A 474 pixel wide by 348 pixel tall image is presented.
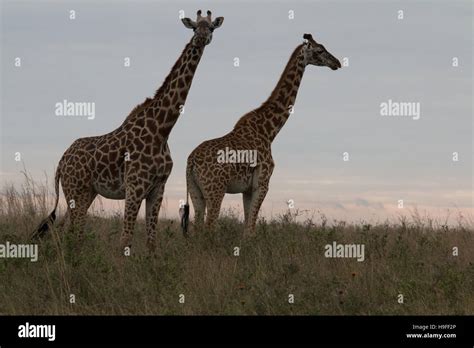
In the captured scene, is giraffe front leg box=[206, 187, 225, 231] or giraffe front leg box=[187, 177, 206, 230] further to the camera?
giraffe front leg box=[187, 177, 206, 230]

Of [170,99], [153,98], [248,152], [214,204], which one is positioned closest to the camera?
[170,99]

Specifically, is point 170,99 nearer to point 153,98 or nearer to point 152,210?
point 153,98

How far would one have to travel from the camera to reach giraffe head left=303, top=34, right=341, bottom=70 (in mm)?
15609

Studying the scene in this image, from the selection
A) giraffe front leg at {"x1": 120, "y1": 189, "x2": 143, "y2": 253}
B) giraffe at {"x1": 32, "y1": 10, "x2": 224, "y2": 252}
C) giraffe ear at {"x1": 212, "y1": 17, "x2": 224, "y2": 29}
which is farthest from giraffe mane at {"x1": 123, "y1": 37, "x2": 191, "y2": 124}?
giraffe front leg at {"x1": 120, "y1": 189, "x2": 143, "y2": 253}

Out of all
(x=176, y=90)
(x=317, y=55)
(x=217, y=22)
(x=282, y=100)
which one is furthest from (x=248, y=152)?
(x=217, y=22)

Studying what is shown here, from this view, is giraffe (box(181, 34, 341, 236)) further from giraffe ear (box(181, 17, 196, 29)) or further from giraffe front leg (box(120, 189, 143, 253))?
giraffe ear (box(181, 17, 196, 29))

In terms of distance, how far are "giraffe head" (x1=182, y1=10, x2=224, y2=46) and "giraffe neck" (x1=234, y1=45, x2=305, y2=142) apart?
3.31 metres

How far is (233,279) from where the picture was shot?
10.4 metres

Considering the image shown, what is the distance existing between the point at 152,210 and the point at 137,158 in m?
0.91

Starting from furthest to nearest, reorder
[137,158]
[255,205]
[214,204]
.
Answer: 1. [255,205]
2. [214,204]
3. [137,158]

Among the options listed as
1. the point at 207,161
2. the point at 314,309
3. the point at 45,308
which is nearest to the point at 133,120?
the point at 207,161

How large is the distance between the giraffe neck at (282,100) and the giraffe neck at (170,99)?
2866 millimetres

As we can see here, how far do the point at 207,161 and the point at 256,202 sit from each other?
47.0 inches

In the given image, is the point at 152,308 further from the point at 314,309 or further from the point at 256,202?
the point at 256,202
